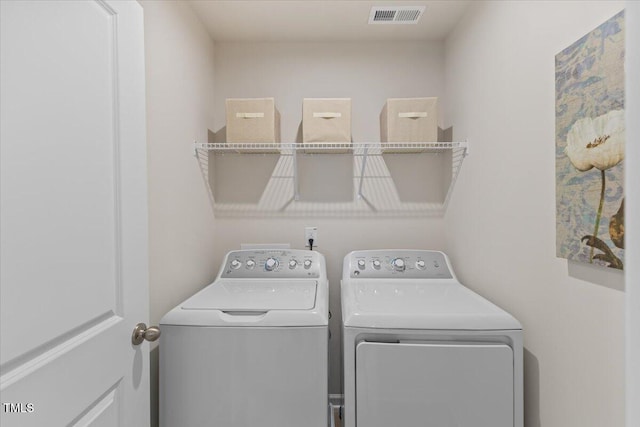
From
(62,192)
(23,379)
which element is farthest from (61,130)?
(23,379)

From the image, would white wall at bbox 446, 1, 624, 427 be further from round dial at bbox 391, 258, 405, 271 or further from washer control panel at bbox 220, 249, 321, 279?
washer control panel at bbox 220, 249, 321, 279

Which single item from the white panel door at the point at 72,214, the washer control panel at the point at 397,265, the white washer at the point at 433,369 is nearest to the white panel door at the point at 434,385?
the white washer at the point at 433,369

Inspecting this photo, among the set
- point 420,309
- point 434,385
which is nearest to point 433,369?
point 434,385

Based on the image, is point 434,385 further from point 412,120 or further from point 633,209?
point 412,120

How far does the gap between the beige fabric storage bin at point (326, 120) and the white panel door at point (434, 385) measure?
1148mm

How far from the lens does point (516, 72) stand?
56.4 inches

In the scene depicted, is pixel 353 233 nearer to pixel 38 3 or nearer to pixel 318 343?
pixel 318 343

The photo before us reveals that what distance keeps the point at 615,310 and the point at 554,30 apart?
93cm

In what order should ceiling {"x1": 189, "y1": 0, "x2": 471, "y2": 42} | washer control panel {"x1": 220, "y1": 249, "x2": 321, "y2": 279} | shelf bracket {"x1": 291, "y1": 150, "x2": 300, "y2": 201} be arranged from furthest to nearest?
shelf bracket {"x1": 291, "y1": 150, "x2": 300, "y2": 201} → washer control panel {"x1": 220, "y1": 249, "x2": 321, "y2": 279} → ceiling {"x1": 189, "y1": 0, "x2": 471, "y2": 42}

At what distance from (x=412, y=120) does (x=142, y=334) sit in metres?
1.66

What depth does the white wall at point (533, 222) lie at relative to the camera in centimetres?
102

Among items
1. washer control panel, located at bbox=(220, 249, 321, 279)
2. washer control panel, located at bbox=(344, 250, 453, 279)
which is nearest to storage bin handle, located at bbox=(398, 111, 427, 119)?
washer control panel, located at bbox=(344, 250, 453, 279)

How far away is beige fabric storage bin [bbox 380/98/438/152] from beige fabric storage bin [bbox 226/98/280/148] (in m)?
0.67

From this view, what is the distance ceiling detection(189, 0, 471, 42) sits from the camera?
1.86m
